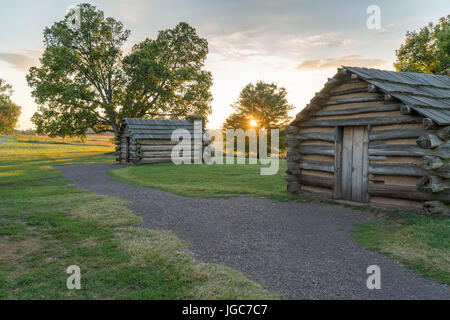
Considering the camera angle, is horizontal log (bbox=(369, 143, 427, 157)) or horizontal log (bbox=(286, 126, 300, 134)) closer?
horizontal log (bbox=(369, 143, 427, 157))

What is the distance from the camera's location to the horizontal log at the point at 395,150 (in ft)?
28.1

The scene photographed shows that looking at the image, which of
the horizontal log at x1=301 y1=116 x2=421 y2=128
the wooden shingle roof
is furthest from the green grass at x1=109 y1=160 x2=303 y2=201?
the wooden shingle roof

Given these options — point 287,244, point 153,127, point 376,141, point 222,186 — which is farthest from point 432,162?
point 153,127

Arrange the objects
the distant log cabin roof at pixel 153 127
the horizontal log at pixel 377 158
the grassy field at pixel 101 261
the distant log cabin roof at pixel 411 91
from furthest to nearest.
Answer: the distant log cabin roof at pixel 153 127, the horizontal log at pixel 377 158, the distant log cabin roof at pixel 411 91, the grassy field at pixel 101 261

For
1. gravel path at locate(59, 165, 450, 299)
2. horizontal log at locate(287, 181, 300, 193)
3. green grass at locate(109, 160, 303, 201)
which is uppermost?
horizontal log at locate(287, 181, 300, 193)

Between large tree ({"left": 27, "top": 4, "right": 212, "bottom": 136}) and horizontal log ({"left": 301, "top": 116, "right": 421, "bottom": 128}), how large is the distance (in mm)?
26419

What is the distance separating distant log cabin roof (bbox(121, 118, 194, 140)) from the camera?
25.6m

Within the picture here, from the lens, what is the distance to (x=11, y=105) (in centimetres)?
6844

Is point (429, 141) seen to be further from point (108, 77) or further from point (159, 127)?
point (108, 77)

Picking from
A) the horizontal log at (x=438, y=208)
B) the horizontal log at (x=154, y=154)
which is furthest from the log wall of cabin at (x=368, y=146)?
the horizontal log at (x=154, y=154)

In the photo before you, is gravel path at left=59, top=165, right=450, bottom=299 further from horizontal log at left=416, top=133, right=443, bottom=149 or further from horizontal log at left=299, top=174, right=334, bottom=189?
horizontal log at left=416, top=133, right=443, bottom=149

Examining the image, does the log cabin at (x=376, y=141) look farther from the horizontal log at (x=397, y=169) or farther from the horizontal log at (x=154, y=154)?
the horizontal log at (x=154, y=154)

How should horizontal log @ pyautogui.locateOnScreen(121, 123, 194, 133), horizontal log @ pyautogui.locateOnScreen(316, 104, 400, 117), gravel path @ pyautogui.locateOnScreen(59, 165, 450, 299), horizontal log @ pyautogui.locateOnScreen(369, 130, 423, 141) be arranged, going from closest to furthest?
gravel path @ pyautogui.locateOnScreen(59, 165, 450, 299)
horizontal log @ pyautogui.locateOnScreen(369, 130, 423, 141)
horizontal log @ pyautogui.locateOnScreen(316, 104, 400, 117)
horizontal log @ pyautogui.locateOnScreen(121, 123, 194, 133)

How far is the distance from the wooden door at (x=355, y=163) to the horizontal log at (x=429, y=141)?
6.64 feet
